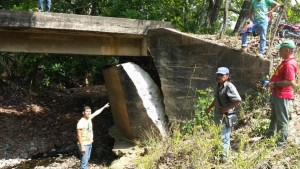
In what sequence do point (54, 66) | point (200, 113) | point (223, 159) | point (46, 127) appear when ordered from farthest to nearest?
point (54, 66)
point (46, 127)
point (200, 113)
point (223, 159)

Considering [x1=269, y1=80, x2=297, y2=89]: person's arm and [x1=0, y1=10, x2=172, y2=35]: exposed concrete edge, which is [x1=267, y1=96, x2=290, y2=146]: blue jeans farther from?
[x1=0, y1=10, x2=172, y2=35]: exposed concrete edge

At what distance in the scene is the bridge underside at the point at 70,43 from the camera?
8641 millimetres

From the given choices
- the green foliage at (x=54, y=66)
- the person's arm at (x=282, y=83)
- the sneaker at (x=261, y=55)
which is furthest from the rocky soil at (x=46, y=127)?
the person's arm at (x=282, y=83)

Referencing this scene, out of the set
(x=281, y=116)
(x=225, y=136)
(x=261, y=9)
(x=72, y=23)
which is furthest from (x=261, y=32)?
(x=72, y=23)

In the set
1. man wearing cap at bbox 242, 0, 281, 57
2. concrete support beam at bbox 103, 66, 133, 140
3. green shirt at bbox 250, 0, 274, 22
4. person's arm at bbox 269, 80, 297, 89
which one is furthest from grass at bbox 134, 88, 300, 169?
green shirt at bbox 250, 0, 274, 22

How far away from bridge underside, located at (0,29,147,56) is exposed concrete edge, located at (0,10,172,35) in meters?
0.47

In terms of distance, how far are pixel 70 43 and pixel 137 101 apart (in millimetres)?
2186

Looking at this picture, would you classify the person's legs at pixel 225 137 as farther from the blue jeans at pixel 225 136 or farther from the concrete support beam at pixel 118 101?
the concrete support beam at pixel 118 101

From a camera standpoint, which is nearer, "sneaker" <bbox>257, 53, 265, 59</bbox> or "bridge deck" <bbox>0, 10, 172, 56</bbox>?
"sneaker" <bbox>257, 53, 265, 59</bbox>

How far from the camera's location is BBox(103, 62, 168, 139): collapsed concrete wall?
877 centimetres

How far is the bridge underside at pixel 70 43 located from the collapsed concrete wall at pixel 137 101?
2.00 feet

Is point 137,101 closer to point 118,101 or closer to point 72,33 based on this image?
point 118,101

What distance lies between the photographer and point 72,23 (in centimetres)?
830

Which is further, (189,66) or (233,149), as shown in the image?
(189,66)
